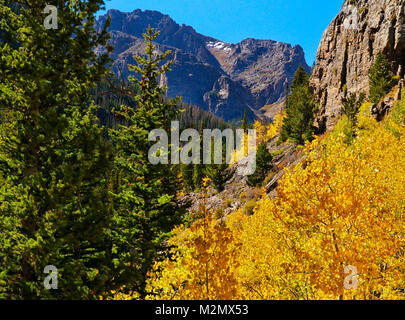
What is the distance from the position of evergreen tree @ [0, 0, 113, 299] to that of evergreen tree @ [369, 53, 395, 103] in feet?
151

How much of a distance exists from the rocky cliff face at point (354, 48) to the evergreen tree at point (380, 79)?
7.28 feet

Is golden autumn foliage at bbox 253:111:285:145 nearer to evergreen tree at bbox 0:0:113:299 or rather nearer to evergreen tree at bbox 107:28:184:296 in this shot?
evergreen tree at bbox 107:28:184:296

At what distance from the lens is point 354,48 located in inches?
1925

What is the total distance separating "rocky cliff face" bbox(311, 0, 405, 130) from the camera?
39469 mm

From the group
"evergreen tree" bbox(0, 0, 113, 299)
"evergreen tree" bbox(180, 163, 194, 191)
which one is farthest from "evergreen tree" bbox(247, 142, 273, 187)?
"evergreen tree" bbox(0, 0, 113, 299)

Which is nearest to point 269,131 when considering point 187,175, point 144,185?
point 187,175

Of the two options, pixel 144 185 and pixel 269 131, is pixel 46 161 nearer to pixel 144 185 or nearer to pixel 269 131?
pixel 144 185

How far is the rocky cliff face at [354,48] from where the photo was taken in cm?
3947

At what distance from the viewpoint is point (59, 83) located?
5.52 metres

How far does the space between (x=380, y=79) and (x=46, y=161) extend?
48.7 metres
